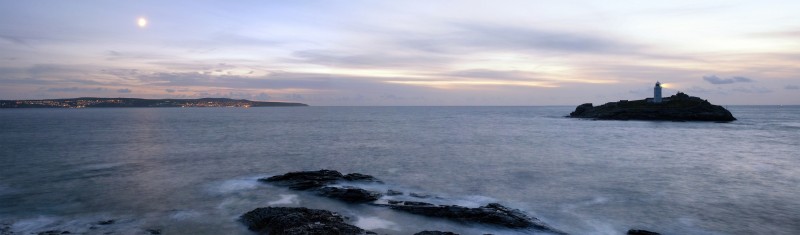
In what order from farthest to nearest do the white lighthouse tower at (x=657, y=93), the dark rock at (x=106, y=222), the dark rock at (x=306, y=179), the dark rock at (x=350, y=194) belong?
the white lighthouse tower at (x=657, y=93), the dark rock at (x=306, y=179), the dark rock at (x=350, y=194), the dark rock at (x=106, y=222)

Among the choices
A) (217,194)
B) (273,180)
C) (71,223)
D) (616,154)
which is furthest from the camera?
(616,154)

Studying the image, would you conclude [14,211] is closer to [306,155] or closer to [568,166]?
[306,155]

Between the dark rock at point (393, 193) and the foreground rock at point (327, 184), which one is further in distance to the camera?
the dark rock at point (393, 193)

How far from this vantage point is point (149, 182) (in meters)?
27.5

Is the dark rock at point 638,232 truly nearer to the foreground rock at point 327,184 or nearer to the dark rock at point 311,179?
the foreground rock at point 327,184

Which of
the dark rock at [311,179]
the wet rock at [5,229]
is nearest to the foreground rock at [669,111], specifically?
the dark rock at [311,179]

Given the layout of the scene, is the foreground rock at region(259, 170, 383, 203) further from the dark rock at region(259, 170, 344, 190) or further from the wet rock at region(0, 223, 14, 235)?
the wet rock at region(0, 223, 14, 235)

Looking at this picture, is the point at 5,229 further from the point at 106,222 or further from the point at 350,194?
the point at 350,194

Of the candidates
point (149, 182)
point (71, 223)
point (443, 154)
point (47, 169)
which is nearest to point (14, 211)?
point (71, 223)

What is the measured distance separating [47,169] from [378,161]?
78.8 feet

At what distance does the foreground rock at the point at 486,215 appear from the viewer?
17094 mm

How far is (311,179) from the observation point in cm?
2538

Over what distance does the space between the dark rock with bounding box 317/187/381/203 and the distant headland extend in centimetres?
9444

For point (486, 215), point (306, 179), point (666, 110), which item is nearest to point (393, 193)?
point (306, 179)
